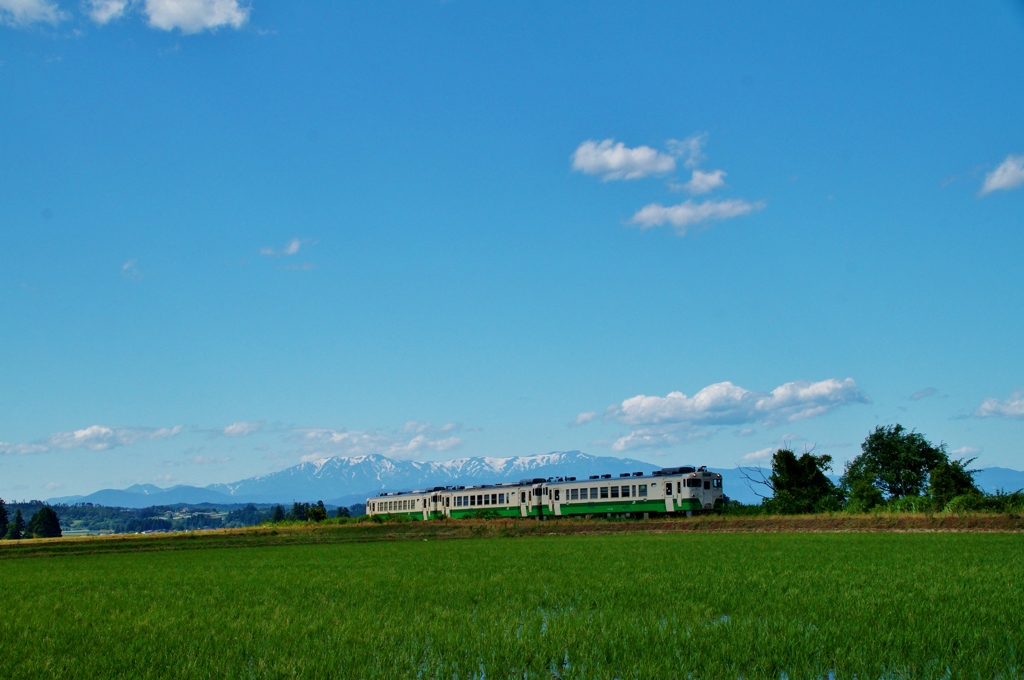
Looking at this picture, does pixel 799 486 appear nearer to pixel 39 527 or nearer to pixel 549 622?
pixel 549 622

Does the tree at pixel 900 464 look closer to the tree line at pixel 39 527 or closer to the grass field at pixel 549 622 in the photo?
the grass field at pixel 549 622

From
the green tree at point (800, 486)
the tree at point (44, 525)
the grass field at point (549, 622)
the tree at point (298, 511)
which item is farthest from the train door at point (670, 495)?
the tree at point (44, 525)

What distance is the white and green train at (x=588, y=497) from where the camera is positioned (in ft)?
198

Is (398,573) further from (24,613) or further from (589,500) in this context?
(589,500)

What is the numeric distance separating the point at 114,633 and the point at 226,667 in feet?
14.8

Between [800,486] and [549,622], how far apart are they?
54.2 meters

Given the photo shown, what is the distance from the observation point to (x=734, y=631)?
1268 cm

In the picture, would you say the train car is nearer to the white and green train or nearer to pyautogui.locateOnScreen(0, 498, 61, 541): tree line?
the white and green train

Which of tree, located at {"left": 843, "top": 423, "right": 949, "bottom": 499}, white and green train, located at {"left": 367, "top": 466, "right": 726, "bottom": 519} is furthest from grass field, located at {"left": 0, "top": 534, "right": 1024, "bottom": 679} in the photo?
tree, located at {"left": 843, "top": 423, "right": 949, "bottom": 499}

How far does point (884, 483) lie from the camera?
238ft

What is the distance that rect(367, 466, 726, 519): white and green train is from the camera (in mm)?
60406

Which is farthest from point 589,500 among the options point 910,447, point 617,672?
point 617,672

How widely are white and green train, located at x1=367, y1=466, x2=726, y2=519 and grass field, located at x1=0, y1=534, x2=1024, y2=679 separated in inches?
1337

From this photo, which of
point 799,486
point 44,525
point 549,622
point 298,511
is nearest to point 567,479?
point 799,486
